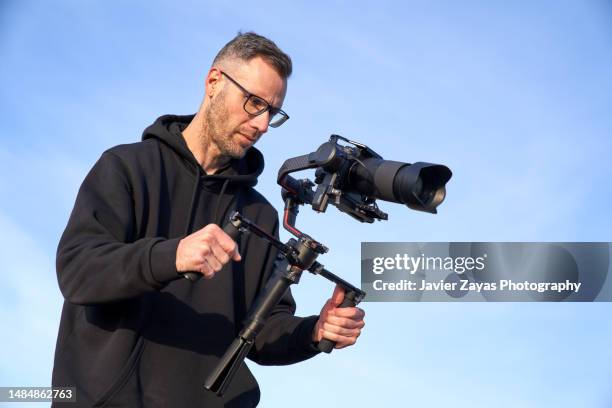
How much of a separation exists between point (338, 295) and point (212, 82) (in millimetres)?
1624

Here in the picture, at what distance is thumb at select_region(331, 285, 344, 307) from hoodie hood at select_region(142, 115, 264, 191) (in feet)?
3.43

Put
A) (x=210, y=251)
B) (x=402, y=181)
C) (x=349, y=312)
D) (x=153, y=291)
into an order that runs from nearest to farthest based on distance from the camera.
→ (x=210, y=251) < (x=402, y=181) < (x=153, y=291) < (x=349, y=312)

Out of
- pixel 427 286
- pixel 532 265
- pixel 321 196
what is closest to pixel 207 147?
pixel 321 196

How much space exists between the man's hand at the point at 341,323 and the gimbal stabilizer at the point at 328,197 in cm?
7

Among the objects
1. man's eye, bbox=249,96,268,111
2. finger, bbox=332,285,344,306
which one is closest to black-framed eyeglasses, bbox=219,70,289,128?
man's eye, bbox=249,96,268,111

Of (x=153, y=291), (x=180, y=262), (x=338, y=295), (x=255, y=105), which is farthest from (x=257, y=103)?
(x=180, y=262)

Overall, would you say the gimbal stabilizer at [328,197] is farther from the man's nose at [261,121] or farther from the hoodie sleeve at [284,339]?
the man's nose at [261,121]

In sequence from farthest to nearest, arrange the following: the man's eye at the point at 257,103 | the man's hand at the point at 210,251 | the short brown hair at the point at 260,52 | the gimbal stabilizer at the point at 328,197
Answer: the short brown hair at the point at 260,52, the man's eye at the point at 257,103, the gimbal stabilizer at the point at 328,197, the man's hand at the point at 210,251

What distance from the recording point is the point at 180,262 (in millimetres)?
3059

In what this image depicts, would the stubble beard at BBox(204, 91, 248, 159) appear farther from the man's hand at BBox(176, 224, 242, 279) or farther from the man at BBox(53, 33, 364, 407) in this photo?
the man's hand at BBox(176, 224, 242, 279)

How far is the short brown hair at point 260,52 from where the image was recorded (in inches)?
173

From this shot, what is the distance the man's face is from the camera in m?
4.30

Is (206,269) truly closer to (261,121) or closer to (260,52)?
A: (261,121)

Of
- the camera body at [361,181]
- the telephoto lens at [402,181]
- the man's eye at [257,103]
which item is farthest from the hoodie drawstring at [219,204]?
the telephoto lens at [402,181]
